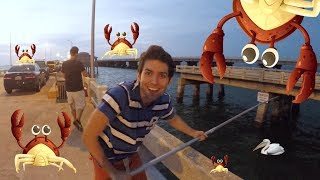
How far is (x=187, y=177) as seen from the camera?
Answer: 12.5 feet

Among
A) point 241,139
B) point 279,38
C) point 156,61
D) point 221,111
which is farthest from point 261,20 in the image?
point 221,111

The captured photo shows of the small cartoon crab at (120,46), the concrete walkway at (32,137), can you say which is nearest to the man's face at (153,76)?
the small cartoon crab at (120,46)

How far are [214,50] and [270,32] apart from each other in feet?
0.95

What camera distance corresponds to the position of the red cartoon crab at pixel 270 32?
4.70ft

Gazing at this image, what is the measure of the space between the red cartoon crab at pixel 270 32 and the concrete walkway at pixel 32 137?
454cm

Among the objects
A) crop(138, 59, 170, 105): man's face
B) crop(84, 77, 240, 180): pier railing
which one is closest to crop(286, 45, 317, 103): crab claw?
crop(138, 59, 170, 105): man's face

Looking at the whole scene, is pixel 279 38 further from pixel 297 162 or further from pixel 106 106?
pixel 297 162

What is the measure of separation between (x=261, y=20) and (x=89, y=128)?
171 cm

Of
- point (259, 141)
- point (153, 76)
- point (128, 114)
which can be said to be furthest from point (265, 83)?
point (153, 76)

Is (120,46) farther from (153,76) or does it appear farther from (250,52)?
(250,52)

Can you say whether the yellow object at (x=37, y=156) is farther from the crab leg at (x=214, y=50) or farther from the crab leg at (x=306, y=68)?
the crab leg at (x=306, y=68)

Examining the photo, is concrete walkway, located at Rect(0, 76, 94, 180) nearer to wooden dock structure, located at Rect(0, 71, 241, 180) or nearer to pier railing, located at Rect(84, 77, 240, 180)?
wooden dock structure, located at Rect(0, 71, 241, 180)

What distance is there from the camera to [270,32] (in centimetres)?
153

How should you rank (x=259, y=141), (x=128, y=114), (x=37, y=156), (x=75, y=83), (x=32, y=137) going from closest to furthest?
(x=128, y=114), (x=37, y=156), (x=32, y=137), (x=75, y=83), (x=259, y=141)
